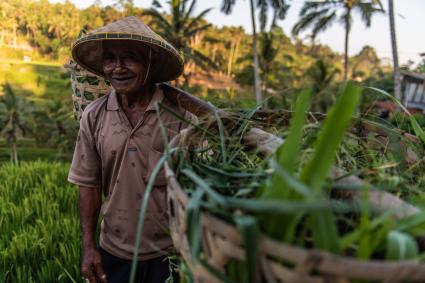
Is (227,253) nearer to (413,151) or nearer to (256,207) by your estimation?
(256,207)

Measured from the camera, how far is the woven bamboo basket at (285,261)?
1.16 feet

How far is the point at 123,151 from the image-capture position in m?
1.31

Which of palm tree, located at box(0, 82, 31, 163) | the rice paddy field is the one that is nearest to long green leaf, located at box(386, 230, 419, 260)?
the rice paddy field

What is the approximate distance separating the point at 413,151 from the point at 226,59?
46315 millimetres

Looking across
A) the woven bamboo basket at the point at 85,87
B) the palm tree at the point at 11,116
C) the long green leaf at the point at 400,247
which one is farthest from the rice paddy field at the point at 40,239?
the palm tree at the point at 11,116

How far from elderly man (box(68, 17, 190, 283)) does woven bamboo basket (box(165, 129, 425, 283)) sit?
81 centimetres

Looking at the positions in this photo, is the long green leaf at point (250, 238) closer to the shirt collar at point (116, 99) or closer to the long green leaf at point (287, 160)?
the long green leaf at point (287, 160)

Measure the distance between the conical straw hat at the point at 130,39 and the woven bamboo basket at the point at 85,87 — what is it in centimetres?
4

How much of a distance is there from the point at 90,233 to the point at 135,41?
2.06 feet

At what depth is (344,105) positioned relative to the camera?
1.43 feet

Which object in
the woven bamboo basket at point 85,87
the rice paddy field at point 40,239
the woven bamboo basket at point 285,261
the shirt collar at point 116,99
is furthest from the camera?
the rice paddy field at point 40,239

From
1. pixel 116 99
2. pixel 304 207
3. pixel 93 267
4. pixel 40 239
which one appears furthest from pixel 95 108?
pixel 40 239

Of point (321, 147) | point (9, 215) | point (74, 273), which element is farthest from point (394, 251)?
point (9, 215)

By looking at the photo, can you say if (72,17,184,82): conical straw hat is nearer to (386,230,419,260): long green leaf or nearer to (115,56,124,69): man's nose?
(115,56,124,69): man's nose
